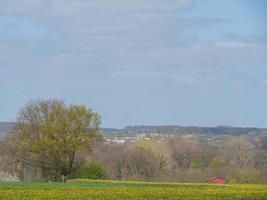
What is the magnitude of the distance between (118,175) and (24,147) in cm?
2487

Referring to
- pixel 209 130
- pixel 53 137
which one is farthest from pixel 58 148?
pixel 209 130

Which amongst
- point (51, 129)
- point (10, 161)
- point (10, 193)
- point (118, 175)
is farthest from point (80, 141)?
point (10, 193)

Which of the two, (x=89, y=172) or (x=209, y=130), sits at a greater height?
(x=209, y=130)

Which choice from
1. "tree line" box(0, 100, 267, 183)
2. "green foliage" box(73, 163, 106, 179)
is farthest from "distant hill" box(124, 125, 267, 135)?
"green foliage" box(73, 163, 106, 179)

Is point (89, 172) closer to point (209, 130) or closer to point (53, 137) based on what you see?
point (53, 137)

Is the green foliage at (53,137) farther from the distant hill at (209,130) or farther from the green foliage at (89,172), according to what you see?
the distant hill at (209,130)

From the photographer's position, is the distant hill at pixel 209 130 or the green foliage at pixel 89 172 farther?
the distant hill at pixel 209 130

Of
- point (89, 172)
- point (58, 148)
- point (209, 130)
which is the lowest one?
point (89, 172)

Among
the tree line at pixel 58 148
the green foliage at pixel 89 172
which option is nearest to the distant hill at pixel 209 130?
the tree line at pixel 58 148

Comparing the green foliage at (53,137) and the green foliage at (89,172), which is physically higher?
the green foliage at (53,137)

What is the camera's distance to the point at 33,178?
77.5m

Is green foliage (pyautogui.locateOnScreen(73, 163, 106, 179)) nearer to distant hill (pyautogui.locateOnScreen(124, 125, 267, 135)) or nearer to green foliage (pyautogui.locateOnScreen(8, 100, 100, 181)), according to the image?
green foliage (pyautogui.locateOnScreen(8, 100, 100, 181))

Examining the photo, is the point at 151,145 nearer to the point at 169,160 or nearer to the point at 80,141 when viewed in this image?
the point at 169,160

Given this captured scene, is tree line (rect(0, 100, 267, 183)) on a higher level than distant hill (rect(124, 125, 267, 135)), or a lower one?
lower
